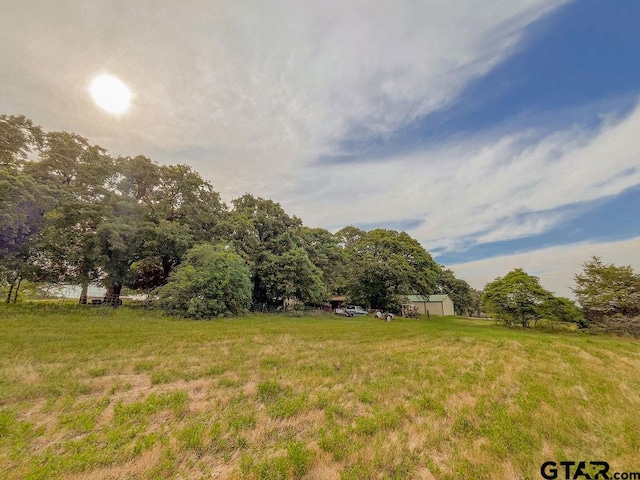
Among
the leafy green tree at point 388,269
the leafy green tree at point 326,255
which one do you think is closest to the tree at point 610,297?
the leafy green tree at point 388,269

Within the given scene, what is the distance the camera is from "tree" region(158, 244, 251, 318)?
63.6 feet

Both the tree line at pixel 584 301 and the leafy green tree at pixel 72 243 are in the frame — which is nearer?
the leafy green tree at pixel 72 243

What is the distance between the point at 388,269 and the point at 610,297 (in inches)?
787

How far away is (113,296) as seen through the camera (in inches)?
930

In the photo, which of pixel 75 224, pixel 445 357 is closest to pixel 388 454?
pixel 445 357

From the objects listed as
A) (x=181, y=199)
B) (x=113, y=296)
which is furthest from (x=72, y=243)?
(x=181, y=199)

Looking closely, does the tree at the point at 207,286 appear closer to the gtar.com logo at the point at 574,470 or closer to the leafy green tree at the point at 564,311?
the gtar.com logo at the point at 574,470

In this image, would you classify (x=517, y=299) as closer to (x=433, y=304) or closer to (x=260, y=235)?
(x=433, y=304)

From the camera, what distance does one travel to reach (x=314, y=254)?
33.4 metres

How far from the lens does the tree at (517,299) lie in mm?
27469

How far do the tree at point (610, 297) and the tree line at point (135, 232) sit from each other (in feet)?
83.6

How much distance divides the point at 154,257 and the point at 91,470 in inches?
933

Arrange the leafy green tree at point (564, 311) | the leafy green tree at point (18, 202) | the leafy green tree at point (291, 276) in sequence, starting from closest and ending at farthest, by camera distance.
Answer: the leafy green tree at point (18, 202), the leafy green tree at point (564, 311), the leafy green tree at point (291, 276)

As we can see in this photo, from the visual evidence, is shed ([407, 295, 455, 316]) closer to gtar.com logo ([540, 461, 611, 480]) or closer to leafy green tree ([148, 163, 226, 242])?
leafy green tree ([148, 163, 226, 242])
